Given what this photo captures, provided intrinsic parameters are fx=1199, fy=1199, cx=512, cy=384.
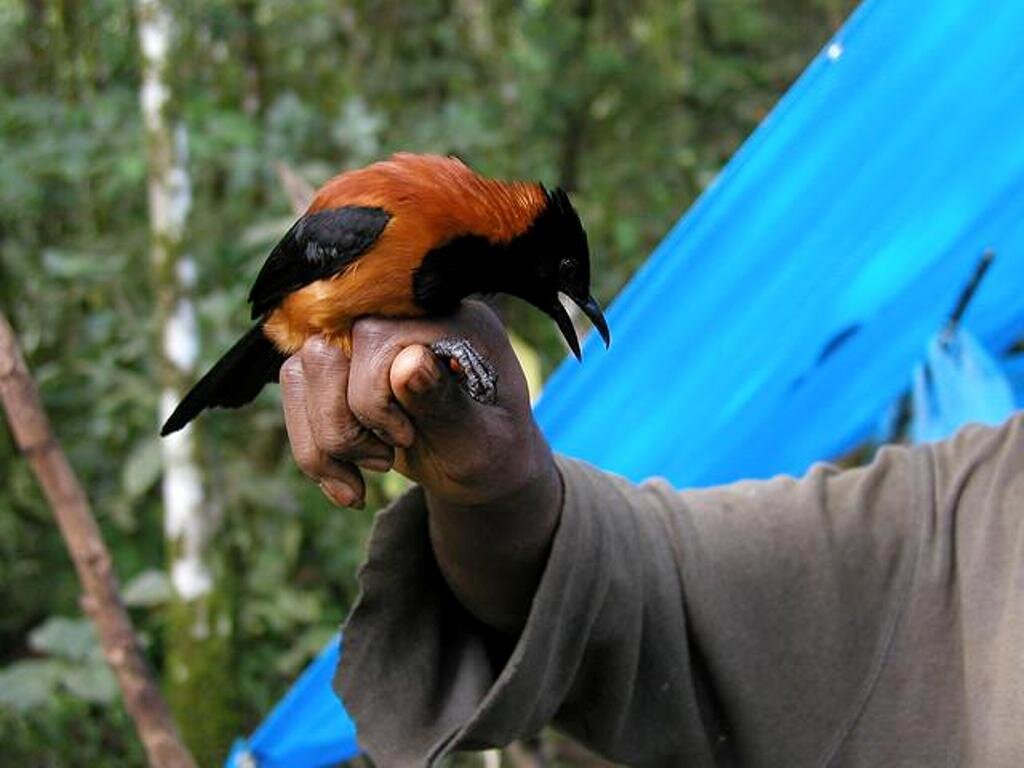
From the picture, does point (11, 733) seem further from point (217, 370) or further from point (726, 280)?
point (726, 280)

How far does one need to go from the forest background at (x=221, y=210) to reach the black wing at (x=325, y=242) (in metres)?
1.29

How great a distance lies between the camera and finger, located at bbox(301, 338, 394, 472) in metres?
1.00

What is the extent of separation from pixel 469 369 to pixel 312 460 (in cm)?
16

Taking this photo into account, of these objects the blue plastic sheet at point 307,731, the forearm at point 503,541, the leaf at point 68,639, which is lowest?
the leaf at point 68,639

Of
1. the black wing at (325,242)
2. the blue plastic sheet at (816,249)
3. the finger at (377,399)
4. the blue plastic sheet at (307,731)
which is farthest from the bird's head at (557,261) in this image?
the blue plastic sheet at (307,731)

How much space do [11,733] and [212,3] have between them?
1.99 meters

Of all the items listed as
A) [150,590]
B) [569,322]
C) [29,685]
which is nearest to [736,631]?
[569,322]

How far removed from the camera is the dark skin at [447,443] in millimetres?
997

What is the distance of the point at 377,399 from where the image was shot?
38.6 inches

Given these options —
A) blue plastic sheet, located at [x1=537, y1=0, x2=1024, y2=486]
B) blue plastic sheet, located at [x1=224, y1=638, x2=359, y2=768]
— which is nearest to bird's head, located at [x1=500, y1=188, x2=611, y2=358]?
blue plastic sheet, located at [x1=537, y1=0, x2=1024, y2=486]

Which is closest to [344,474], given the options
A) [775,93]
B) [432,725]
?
[432,725]

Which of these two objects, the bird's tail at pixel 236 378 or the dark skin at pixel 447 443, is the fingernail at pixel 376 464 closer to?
the dark skin at pixel 447 443

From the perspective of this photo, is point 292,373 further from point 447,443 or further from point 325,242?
point 325,242

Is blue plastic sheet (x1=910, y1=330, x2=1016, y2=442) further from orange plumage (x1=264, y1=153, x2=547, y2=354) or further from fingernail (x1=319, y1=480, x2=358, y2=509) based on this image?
fingernail (x1=319, y1=480, x2=358, y2=509)
